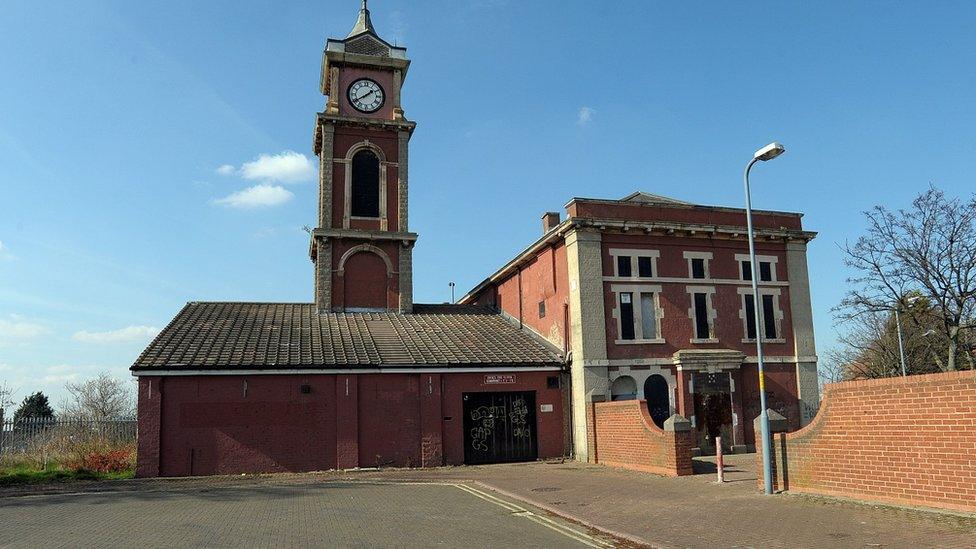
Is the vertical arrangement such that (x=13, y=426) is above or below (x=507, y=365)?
below

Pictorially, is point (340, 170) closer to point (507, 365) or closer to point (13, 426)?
point (507, 365)

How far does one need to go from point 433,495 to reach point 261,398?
8315 mm

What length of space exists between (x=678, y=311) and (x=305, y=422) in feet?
42.7

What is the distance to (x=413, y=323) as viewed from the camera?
2756 cm

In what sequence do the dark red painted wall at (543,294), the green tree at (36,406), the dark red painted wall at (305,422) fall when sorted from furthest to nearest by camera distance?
the green tree at (36,406) → the dark red painted wall at (543,294) → the dark red painted wall at (305,422)

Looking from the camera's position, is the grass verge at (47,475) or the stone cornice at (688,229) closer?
the grass verge at (47,475)

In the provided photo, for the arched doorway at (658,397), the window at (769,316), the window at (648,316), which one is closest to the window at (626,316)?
the window at (648,316)

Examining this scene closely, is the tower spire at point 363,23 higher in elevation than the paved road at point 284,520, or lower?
higher

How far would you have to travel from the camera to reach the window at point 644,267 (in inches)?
975

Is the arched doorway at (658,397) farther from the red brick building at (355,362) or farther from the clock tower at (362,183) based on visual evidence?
the clock tower at (362,183)

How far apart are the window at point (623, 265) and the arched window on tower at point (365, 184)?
10454mm

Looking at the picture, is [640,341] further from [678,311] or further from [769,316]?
[769,316]

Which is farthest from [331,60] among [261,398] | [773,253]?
[773,253]

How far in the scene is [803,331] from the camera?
86.2ft
